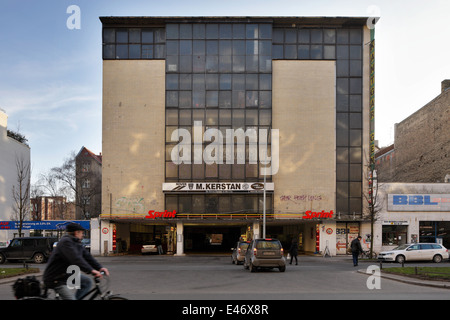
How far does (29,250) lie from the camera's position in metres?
30.5

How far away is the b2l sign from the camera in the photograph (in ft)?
134

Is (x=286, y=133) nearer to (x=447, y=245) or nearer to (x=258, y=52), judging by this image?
(x=258, y=52)

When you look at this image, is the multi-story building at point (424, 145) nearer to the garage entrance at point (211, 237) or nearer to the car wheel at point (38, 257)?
the garage entrance at point (211, 237)

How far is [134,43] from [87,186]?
36147 millimetres

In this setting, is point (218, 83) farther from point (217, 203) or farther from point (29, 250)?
point (29, 250)

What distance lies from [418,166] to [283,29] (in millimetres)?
25620

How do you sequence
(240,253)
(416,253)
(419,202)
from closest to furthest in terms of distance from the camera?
(240,253) → (416,253) → (419,202)

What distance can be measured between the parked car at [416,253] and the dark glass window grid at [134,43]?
89.6ft

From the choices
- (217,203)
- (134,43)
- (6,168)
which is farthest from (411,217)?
(6,168)

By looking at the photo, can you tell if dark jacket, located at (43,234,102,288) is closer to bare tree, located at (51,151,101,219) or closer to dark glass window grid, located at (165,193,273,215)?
dark glass window grid, located at (165,193,273,215)

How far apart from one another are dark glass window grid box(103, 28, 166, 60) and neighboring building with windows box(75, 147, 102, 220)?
27.9 meters
